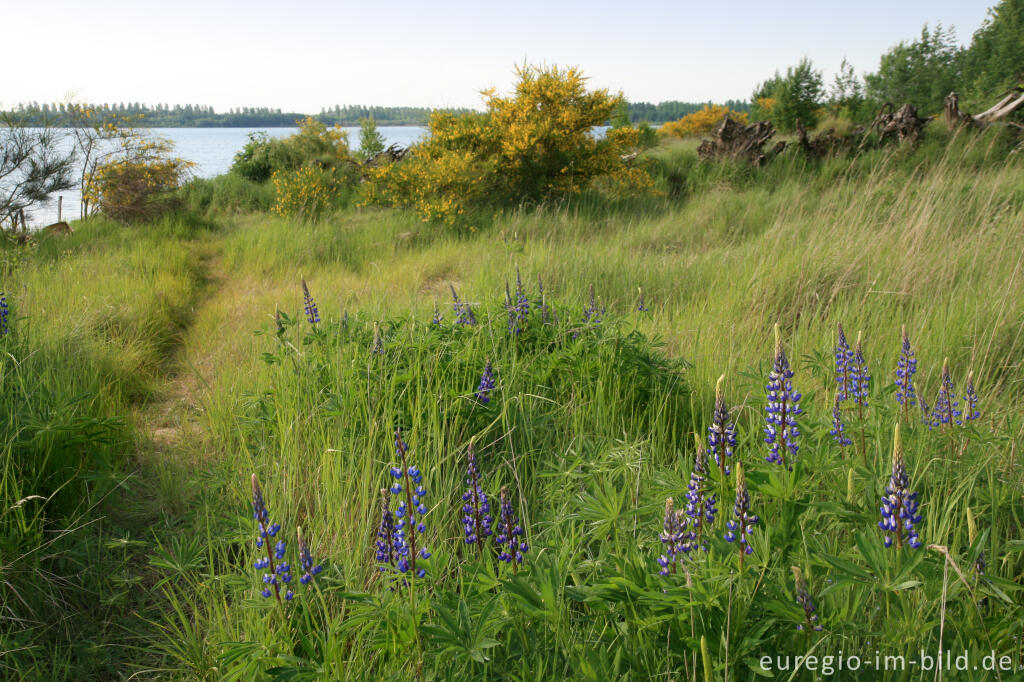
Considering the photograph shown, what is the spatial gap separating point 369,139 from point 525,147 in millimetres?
6889

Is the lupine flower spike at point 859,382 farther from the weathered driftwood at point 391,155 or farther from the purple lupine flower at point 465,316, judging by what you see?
the weathered driftwood at point 391,155

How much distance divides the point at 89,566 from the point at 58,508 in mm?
486

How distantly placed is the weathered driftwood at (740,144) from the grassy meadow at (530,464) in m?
5.33

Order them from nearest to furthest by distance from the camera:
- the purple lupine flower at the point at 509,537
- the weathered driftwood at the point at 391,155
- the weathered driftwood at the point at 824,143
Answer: the purple lupine flower at the point at 509,537
the weathered driftwood at the point at 824,143
the weathered driftwood at the point at 391,155

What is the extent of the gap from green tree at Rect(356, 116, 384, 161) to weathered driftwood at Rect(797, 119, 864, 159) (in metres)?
9.39

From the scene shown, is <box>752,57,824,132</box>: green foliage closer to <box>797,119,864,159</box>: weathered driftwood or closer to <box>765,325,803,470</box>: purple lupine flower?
<box>797,119,864,159</box>: weathered driftwood

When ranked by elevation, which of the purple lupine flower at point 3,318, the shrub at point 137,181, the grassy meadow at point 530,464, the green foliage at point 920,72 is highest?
the green foliage at point 920,72

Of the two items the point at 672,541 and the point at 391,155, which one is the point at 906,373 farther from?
the point at 391,155

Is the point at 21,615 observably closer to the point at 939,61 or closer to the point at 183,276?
the point at 183,276

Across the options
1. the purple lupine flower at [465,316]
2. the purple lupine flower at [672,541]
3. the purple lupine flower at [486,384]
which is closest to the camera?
the purple lupine flower at [672,541]

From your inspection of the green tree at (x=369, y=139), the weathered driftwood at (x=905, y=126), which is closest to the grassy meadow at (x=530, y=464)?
the weathered driftwood at (x=905, y=126)

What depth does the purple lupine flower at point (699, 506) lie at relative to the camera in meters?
1.74

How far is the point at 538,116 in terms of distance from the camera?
10.8 meters

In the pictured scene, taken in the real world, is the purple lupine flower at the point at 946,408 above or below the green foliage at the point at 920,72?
below
